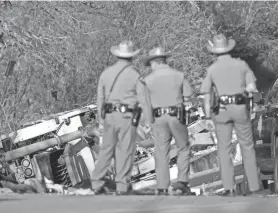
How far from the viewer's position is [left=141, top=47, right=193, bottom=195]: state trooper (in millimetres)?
13555

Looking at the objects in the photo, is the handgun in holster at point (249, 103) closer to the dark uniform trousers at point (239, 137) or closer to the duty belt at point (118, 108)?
the dark uniform trousers at point (239, 137)

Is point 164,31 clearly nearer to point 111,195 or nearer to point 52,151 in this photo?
point 52,151

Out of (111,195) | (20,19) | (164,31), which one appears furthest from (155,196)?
(164,31)

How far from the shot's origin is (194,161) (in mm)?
18156

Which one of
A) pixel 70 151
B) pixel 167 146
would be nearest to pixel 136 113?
pixel 167 146

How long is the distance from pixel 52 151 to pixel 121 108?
218 inches

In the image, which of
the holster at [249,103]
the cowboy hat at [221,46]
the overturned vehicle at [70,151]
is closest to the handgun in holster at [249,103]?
the holster at [249,103]

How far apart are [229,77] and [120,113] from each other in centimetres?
146

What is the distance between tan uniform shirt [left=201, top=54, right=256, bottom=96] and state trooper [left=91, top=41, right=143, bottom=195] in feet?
A: 3.11

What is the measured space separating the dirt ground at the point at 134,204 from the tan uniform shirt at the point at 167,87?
1.30 metres

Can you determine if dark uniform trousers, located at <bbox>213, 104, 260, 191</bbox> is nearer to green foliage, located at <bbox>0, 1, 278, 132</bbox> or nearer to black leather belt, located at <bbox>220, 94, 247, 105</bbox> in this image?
black leather belt, located at <bbox>220, 94, 247, 105</bbox>

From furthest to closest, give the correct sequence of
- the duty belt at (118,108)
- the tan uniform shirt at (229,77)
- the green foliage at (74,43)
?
1. the green foliage at (74,43)
2. the duty belt at (118,108)
3. the tan uniform shirt at (229,77)

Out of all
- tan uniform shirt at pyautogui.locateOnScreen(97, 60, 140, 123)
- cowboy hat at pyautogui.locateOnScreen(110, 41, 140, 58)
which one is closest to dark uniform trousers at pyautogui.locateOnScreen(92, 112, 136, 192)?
tan uniform shirt at pyautogui.locateOnScreen(97, 60, 140, 123)

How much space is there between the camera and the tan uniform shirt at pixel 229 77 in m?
13.4
